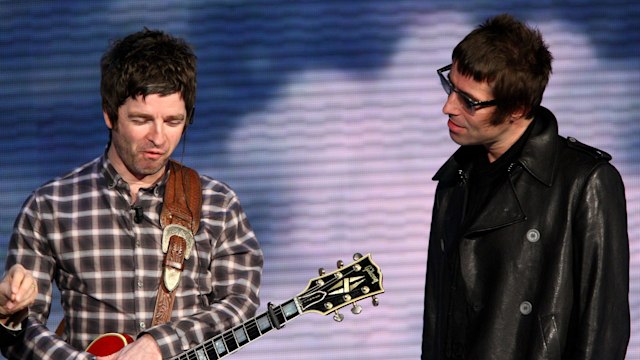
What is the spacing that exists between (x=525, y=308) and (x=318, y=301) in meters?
0.76

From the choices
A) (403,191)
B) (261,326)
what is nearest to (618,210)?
(261,326)

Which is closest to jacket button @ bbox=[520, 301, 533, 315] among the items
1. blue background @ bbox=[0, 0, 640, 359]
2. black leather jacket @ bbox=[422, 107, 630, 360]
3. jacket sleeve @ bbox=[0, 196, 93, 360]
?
black leather jacket @ bbox=[422, 107, 630, 360]

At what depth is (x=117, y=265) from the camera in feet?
13.9

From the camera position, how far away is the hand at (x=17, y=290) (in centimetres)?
388

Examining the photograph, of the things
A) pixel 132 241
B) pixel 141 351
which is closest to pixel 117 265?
pixel 132 241

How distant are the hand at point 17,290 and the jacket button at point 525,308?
1.54 metres

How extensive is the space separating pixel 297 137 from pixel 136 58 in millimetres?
3193

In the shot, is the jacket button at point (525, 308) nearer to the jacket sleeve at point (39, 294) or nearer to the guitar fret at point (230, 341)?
the guitar fret at point (230, 341)

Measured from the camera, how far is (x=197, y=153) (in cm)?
736

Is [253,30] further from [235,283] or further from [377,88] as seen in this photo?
[235,283]

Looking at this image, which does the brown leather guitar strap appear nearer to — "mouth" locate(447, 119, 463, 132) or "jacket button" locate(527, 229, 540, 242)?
"mouth" locate(447, 119, 463, 132)

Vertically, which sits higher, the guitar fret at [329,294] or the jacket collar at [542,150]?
the jacket collar at [542,150]

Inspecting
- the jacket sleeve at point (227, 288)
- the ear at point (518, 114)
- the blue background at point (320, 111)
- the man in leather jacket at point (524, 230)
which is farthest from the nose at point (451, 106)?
the blue background at point (320, 111)

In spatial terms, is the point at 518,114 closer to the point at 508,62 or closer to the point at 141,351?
the point at 508,62
